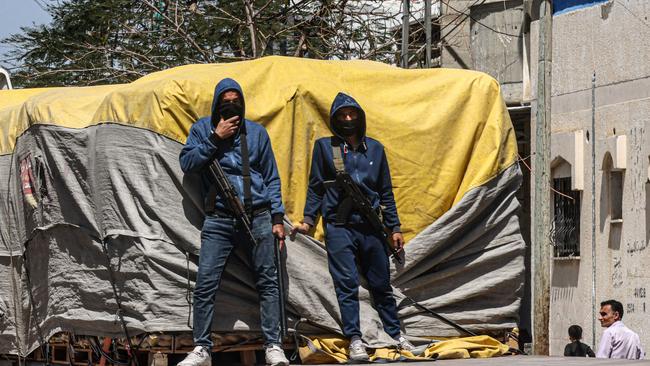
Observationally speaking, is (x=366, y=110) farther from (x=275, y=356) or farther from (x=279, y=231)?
(x=275, y=356)

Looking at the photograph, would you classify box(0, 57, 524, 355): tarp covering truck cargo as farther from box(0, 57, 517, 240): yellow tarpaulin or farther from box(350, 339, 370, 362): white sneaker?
box(350, 339, 370, 362): white sneaker

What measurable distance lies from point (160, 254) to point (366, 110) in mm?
1753

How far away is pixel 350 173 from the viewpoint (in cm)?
898

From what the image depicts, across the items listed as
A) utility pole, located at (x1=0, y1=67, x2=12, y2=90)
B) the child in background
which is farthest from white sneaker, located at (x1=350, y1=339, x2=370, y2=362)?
utility pole, located at (x1=0, y1=67, x2=12, y2=90)

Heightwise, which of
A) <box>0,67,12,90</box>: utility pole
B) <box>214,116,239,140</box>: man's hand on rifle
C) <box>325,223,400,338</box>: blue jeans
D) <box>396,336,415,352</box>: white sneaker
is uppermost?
<box>0,67,12,90</box>: utility pole

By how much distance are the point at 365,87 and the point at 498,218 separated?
128 cm

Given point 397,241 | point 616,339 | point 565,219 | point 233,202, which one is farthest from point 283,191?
point 565,219

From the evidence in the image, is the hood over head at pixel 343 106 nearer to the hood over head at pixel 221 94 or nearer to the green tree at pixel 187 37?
the hood over head at pixel 221 94

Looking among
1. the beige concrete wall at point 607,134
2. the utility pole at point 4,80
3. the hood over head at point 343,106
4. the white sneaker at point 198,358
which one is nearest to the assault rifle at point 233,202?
the white sneaker at point 198,358

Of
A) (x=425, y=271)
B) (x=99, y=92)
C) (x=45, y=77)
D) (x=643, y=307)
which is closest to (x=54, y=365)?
(x=99, y=92)

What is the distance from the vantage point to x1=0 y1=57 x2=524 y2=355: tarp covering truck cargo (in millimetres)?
8773

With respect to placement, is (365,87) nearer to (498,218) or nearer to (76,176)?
(498,218)

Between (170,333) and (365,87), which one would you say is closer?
(170,333)

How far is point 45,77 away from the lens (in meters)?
23.1
